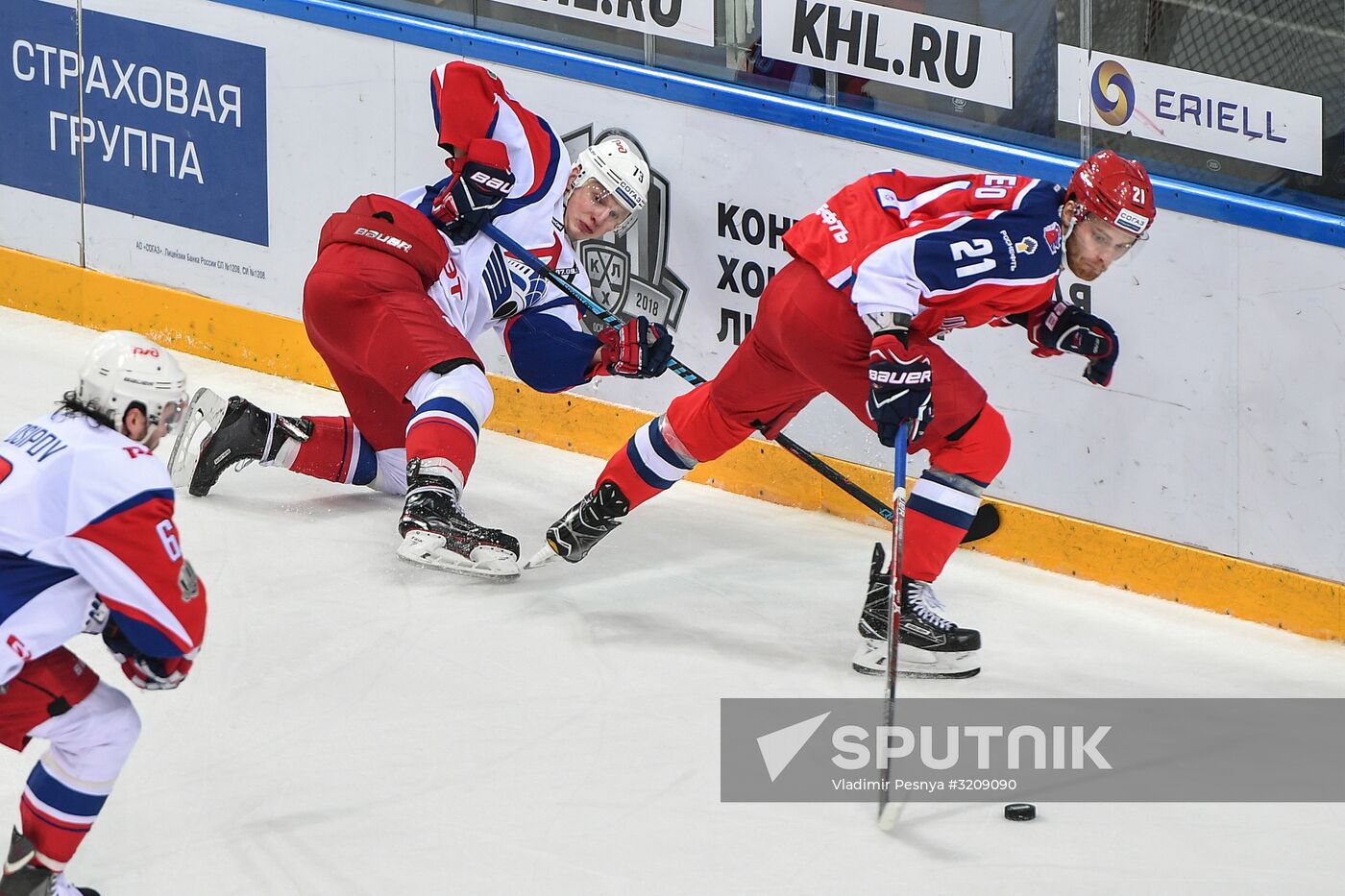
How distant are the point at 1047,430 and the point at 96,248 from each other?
322cm

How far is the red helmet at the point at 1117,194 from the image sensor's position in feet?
13.0

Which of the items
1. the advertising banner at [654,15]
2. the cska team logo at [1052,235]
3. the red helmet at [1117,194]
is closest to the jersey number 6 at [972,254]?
the cska team logo at [1052,235]

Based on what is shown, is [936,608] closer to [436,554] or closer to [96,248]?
[436,554]

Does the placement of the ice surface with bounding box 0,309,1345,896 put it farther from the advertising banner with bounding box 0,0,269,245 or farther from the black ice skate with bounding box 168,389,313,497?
the advertising banner with bounding box 0,0,269,245

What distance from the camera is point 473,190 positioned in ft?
15.8

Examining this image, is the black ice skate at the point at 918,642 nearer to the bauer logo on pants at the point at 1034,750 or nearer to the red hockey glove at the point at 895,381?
the bauer logo on pants at the point at 1034,750

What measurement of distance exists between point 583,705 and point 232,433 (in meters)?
1.47

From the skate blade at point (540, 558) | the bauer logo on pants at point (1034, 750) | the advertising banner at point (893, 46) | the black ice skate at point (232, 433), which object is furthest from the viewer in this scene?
the black ice skate at point (232, 433)

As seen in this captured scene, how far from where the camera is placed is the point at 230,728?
12.7 ft

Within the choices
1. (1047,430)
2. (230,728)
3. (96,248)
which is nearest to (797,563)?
(1047,430)

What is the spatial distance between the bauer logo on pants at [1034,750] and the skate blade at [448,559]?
2.61ft

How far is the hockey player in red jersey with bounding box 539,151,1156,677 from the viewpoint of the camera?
3.96m

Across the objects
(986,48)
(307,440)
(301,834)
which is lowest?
(301,834)

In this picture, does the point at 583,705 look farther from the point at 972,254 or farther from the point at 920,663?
the point at 972,254
